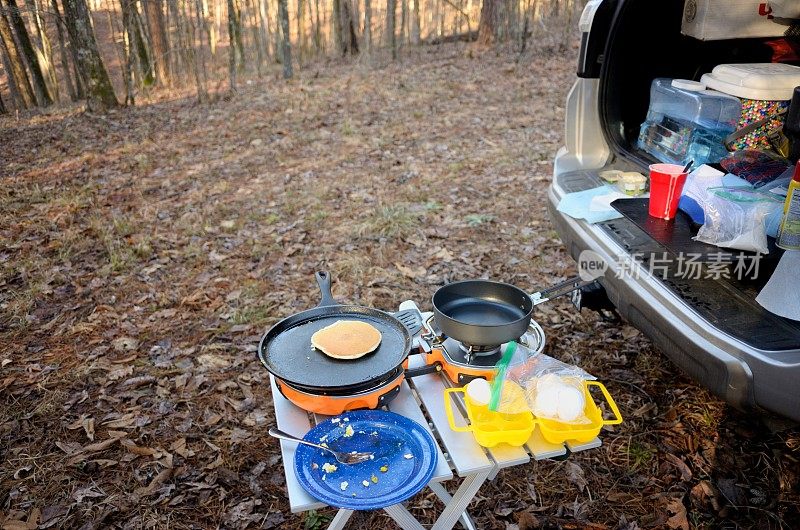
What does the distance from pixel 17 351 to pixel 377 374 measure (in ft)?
9.54

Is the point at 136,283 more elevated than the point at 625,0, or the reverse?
the point at 625,0

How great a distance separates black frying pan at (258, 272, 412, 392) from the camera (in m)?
1.95

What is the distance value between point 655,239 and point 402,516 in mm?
1772

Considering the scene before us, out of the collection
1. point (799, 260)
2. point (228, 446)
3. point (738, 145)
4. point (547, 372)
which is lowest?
point (228, 446)

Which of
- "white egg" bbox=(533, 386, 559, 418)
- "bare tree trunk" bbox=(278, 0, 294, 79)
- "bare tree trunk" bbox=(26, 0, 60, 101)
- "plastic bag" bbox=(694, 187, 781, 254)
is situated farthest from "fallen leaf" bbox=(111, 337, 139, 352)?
"bare tree trunk" bbox=(26, 0, 60, 101)

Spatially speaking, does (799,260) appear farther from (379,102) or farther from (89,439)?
(379,102)

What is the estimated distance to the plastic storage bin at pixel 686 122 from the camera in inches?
129

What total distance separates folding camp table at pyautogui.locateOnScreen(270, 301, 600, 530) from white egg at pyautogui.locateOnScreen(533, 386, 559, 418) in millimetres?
110

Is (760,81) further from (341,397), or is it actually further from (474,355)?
(341,397)

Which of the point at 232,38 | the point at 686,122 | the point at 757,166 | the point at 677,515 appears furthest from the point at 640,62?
the point at 232,38

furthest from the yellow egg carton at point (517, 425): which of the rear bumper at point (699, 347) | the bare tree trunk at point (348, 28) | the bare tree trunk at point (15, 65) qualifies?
the bare tree trunk at point (348, 28)

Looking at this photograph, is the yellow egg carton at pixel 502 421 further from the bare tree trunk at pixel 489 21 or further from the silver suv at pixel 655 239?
the bare tree trunk at pixel 489 21

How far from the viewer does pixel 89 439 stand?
9.66ft

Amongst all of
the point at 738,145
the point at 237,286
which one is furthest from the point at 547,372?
the point at 237,286
